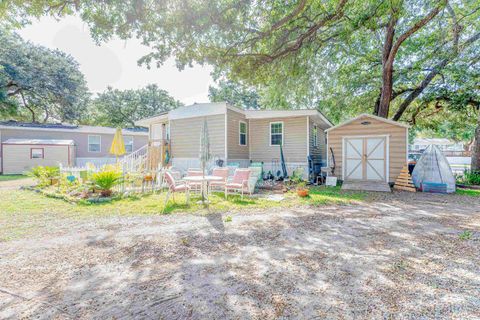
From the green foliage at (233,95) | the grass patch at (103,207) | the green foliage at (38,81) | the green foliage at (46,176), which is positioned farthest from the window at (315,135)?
the green foliage at (38,81)

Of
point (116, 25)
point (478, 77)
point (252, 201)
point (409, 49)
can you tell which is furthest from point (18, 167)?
point (478, 77)

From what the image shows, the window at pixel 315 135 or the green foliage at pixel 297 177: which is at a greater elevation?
the window at pixel 315 135

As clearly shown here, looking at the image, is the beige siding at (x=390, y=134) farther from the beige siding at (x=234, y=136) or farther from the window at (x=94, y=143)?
the window at (x=94, y=143)

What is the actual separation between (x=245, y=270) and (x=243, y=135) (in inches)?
396

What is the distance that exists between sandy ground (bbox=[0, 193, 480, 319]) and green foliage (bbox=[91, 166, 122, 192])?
256 cm

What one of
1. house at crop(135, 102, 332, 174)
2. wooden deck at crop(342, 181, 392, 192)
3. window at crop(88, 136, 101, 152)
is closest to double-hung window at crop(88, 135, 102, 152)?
window at crop(88, 136, 101, 152)

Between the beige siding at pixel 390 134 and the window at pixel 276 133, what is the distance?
8.66 ft

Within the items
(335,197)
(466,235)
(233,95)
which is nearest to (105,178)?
(335,197)

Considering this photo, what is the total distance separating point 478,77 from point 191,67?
44.2 feet

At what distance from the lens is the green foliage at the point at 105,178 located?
7465 mm

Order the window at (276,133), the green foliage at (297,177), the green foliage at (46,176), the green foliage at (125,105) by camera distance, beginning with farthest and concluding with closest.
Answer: the green foliage at (125,105), the window at (276,133), the green foliage at (297,177), the green foliage at (46,176)

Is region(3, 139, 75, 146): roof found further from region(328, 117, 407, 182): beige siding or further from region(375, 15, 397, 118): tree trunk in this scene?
region(375, 15, 397, 118): tree trunk

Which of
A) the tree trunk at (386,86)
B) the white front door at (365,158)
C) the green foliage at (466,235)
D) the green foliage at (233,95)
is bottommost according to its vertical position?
the green foliage at (466,235)

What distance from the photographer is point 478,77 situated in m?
11.4
